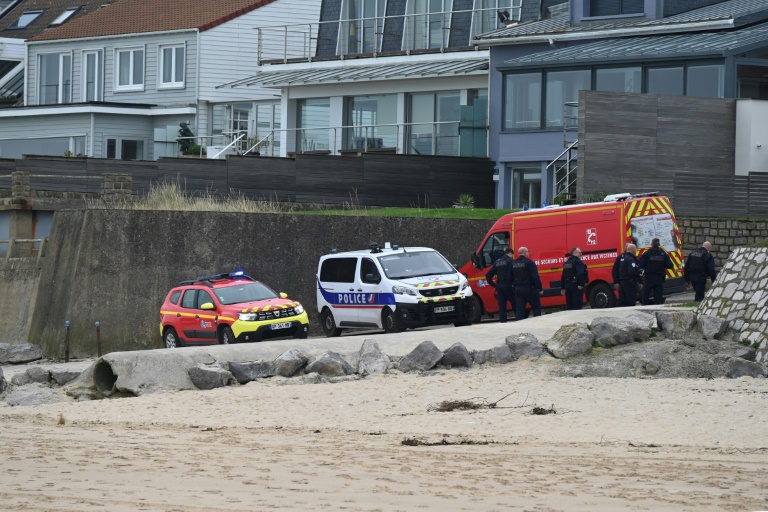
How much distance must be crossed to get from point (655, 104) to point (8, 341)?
16461mm

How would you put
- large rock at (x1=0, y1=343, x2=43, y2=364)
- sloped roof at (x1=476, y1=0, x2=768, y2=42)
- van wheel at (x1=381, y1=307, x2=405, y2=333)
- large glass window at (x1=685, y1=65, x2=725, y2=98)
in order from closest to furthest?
1. van wheel at (x1=381, y1=307, x2=405, y2=333)
2. large rock at (x1=0, y1=343, x2=43, y2=364)
3. large glass window at (x1=685, y1=65, x2=725, y2=98)
4. sloped roof at (x1=476, y1=0, x2=768, y2=42)

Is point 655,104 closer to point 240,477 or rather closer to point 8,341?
point 8,341

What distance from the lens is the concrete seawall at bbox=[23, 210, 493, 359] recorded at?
30.4 metres

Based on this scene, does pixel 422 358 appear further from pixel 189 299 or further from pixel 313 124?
pixel 313 124

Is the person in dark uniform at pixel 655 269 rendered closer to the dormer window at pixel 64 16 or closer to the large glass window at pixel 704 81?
the large glass window at pixel 704 81

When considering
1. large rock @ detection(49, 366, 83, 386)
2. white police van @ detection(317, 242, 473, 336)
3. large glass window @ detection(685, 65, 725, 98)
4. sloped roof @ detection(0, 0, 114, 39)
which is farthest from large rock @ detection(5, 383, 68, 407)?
sloped roof @ detection(0, 0, 114, 39)

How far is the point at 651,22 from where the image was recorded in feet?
124

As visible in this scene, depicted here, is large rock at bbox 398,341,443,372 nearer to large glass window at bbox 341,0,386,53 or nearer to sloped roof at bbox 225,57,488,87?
sloped roof at bbox 225,57,488,87

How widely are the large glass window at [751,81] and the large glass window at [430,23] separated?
12.1 metres

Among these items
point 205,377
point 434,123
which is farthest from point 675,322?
point 434,123

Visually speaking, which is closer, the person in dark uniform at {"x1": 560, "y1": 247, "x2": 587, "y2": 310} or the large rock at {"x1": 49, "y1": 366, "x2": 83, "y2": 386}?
the large rock at {"x1": 49, "y1": 366, "x2": 83, "y2": 386}

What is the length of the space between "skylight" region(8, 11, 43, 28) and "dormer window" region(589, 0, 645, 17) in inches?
1257

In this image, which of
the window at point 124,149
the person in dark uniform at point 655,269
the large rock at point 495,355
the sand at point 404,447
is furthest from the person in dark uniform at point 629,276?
the window at point 124,149

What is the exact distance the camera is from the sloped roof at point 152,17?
176 ft
